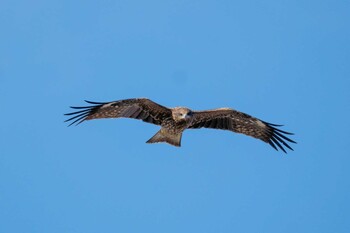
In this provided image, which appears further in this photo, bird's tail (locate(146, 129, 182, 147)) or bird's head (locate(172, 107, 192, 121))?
bird's tail (locate(146, 129, 182, 147))

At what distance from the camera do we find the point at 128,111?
Answer: 14250 mm

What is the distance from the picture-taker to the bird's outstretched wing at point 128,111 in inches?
552

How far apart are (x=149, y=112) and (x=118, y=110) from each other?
27.1 inches

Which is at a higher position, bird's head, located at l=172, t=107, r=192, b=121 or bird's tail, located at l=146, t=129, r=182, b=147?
bird's head, located at l=172, t=107, r=192, b=121

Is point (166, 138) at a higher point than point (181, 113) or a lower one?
lower

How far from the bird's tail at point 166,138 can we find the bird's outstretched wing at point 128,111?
0.89ft

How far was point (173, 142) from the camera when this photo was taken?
1445cm

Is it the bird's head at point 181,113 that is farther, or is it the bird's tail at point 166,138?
the bird's tail at point 166,138

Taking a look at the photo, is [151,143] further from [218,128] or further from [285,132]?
[285,132]

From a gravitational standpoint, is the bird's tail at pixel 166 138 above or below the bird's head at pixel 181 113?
below

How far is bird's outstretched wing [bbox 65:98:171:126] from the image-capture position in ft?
46.0

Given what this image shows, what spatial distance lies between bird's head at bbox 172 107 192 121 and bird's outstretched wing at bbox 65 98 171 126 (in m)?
0.27

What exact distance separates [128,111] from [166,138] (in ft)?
3.42

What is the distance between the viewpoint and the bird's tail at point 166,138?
14.4 m
